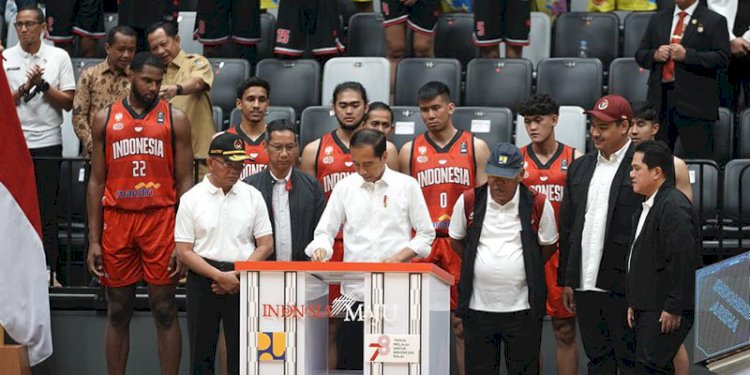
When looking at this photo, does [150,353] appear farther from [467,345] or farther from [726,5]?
[726,5]

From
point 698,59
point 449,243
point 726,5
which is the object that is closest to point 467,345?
point 449,243

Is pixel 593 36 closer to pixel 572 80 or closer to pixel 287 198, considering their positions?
pixel 572 80

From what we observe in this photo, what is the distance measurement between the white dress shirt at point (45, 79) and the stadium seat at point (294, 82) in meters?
1.81

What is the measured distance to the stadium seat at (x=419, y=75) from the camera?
11375 mm

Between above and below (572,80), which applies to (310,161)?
below

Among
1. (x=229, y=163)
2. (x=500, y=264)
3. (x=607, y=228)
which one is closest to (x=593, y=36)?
(x=607, y=228)

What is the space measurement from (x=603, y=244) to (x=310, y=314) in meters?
2.40

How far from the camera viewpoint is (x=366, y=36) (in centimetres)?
1240

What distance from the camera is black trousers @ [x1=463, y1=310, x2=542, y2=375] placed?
810 cm

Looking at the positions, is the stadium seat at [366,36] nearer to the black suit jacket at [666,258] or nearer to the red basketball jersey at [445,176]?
the red basketball jersey at [445,176]

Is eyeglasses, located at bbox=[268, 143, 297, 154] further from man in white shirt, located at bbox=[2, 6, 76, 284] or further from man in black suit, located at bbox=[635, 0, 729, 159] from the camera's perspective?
man in black suit, located at bbox=[635, 0, 729, 159]

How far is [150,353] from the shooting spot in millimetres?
9750

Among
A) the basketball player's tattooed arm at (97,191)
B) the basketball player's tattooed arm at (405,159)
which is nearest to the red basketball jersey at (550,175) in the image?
the basketball player's tattooed arm at (405,159)

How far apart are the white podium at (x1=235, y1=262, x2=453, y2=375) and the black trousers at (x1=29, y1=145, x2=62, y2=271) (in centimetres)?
395
